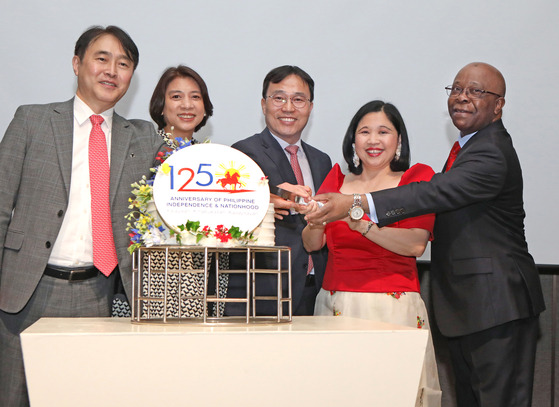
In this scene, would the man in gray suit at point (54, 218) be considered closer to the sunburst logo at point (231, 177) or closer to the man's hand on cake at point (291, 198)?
the man's hand on cake at point (291, 198)

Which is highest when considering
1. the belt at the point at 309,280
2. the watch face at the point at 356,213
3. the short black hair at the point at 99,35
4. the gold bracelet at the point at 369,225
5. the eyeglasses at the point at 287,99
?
the short black hair at the point at 99,35

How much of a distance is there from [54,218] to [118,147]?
13.8 inches

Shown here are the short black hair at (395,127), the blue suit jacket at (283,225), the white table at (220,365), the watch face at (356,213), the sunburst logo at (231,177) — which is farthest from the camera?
the short black hair at (395,127)

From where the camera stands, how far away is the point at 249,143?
2893 mm

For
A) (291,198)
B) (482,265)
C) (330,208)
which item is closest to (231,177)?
(291,198)

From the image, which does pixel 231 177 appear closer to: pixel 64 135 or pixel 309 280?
pixel 64 135

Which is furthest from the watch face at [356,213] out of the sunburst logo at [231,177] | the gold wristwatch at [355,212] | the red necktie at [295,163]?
the sunburst logo at [231,177]

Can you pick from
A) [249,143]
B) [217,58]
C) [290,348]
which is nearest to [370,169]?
[249,143]

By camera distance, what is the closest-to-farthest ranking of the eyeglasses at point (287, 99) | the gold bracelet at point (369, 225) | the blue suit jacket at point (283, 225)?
the gold bracelet at point (369, 225) → the blue suit jacket at point (283, 225) → the eyeglasses at point (287, 99)

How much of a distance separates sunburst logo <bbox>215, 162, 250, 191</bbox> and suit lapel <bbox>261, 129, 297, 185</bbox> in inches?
39.8

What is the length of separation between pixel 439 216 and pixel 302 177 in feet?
2.10

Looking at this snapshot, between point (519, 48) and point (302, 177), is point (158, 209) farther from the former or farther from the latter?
point (519, 48)

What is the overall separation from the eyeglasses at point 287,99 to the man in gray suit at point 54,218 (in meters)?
0.75

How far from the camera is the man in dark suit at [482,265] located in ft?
8.07
